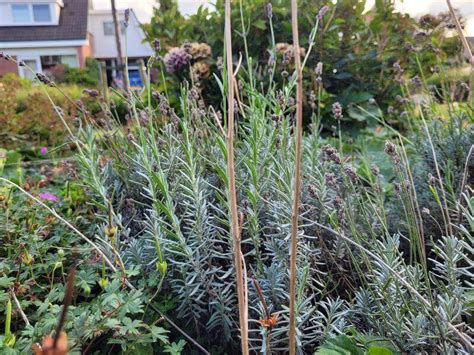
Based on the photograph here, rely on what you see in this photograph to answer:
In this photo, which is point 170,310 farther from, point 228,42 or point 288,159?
point 228,42

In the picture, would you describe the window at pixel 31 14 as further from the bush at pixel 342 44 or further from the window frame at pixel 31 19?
the bush at pixel 342 44

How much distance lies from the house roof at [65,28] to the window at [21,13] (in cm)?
41

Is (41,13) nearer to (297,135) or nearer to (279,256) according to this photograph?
(279,256)

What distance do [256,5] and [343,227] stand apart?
2596mm

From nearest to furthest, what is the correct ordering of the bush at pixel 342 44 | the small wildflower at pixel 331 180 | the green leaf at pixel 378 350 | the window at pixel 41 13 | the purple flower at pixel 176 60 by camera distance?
the green leaf at pixel 378 350 → the small wildflower at pixel 331 180 → the purple flower at pixel 176 60 → the bush at pixel 342 44 → the window at pixel 41 13

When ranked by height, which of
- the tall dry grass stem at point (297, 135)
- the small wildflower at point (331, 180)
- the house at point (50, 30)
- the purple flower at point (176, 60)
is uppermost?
the house at point (50, 30)

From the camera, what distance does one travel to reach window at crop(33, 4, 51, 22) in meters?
17.7

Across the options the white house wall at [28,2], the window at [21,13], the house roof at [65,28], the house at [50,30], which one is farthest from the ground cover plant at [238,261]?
the window at [21,13]

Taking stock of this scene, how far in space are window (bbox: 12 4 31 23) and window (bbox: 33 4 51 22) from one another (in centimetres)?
36

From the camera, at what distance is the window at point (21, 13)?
17125 millimetres

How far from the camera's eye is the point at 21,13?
17406 millimetres

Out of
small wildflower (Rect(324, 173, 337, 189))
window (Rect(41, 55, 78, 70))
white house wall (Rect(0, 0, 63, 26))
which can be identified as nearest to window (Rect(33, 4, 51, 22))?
white house wall (Rect(0, 0, 63, 26))

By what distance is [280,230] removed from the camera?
0.86 metres

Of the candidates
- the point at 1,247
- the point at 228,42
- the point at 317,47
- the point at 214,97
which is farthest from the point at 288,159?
the point at 317,47
